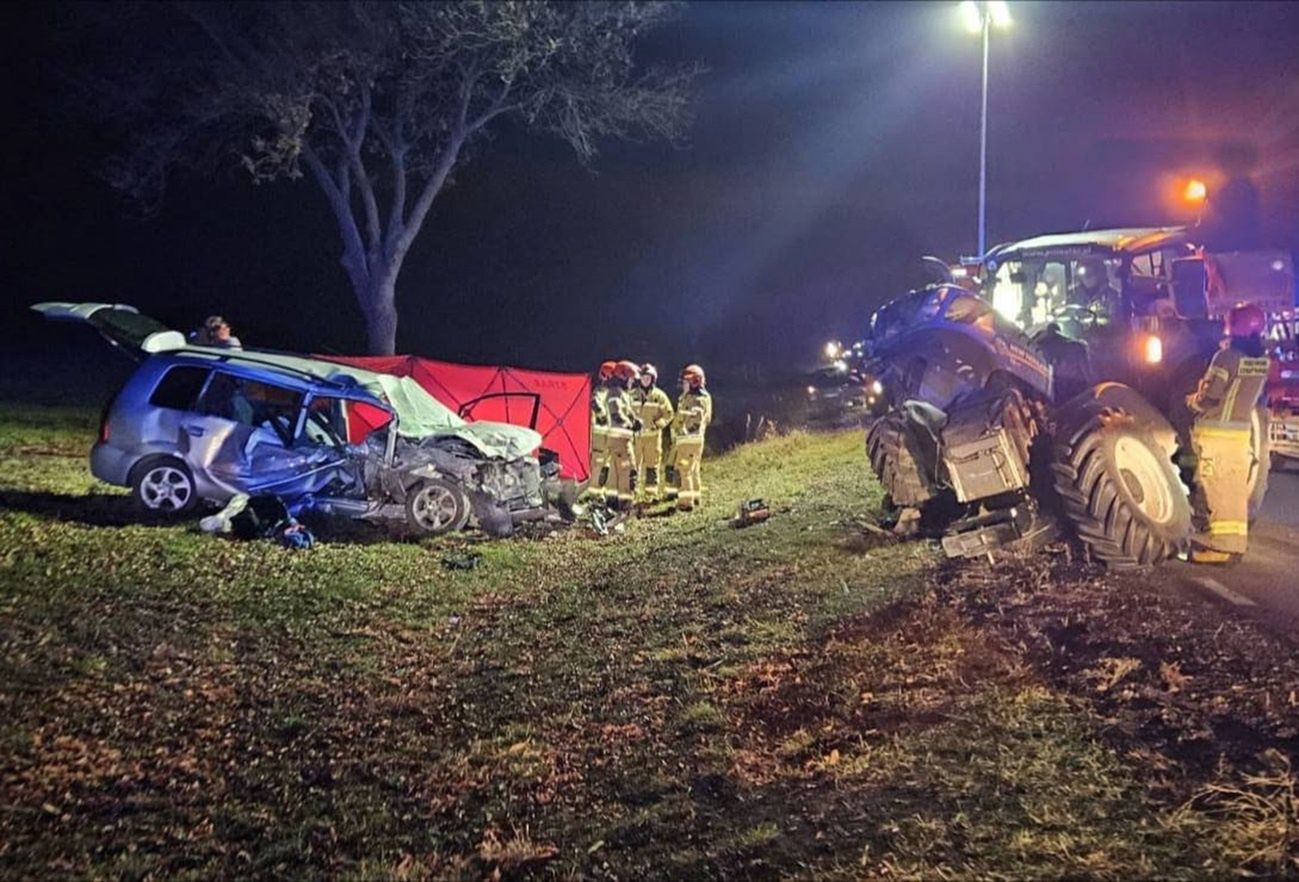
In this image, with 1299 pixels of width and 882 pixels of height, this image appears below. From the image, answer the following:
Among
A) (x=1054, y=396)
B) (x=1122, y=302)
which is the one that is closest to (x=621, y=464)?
(x=1054, y=396)

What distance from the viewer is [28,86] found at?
2759 cm

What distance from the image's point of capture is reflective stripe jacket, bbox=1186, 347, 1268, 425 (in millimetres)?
8023

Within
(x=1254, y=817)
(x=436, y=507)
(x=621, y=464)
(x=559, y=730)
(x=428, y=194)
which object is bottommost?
(x=559, y=730)

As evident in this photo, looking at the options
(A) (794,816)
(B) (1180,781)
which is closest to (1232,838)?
(B) (1180,781)

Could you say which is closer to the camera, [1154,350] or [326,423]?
[1154,350]

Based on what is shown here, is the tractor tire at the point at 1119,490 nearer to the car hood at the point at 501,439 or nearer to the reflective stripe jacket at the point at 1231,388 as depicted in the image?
the reflective stripe jacket at the point at 1231,388

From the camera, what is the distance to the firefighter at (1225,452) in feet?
26.3

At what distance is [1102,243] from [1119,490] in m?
3.75

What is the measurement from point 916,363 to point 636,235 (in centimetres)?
3899

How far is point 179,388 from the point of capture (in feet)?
32.1

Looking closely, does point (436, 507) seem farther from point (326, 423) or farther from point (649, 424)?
point (649, 424)

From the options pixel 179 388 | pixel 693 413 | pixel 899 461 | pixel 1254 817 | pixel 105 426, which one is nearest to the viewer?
pixel 1254 817

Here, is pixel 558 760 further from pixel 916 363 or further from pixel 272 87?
pixel 272 87

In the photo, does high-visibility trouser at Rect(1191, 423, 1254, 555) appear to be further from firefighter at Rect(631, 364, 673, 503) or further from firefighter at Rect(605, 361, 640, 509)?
firefighter at Rect(605, 361, 640, 509)
